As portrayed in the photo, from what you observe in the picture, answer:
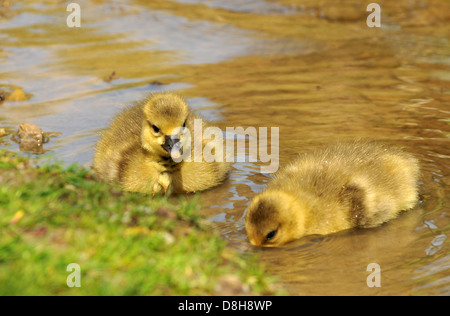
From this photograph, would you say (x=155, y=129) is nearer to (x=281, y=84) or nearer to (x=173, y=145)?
(x=173, y=145)

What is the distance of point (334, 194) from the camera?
5.15 m

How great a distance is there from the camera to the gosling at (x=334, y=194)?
4801 millimetres

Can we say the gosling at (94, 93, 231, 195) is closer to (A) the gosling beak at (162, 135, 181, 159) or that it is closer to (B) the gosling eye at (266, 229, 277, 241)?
(A) the gosling beak at (162, 135, 181, 159)

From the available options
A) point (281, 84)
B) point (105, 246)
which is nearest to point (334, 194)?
point (105, 246)

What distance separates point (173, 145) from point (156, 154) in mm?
347

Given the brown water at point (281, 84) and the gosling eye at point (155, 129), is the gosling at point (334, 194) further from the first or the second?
the gosling eye at point (155, 129)

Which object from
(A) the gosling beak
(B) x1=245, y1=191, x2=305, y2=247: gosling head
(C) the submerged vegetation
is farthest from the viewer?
(A) the gosling beak

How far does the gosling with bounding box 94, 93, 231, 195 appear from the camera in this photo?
5316 millimetres

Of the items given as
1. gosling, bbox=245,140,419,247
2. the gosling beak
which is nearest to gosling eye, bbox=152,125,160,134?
the gosling beak

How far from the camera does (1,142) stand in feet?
22.0

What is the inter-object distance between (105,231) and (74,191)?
73cm

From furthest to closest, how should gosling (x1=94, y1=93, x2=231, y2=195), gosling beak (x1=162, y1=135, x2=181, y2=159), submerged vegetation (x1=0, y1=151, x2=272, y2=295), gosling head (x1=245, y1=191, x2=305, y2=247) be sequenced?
gosling (x1=94, y1=93, x2=231, y2=195) < gosling beak (x1=162, y1=135, x2=181, y2=159) < gosling head (x1=245, y1=191, x2=305, y2=247) < submerged vegetation (x1=0, y1=151, x2=272, y2=295)

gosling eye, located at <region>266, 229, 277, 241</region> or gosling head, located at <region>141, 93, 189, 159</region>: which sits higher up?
gosling head, located at <region>141, 93, 189, 159</region>
